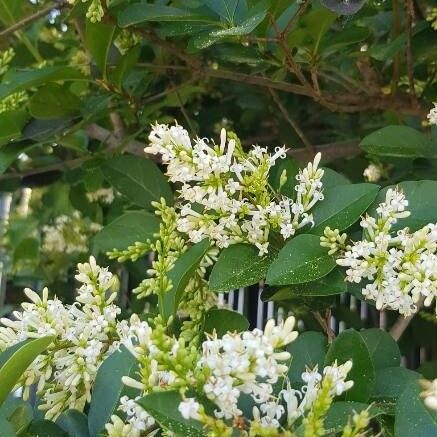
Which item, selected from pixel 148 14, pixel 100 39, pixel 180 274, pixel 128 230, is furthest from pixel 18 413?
pixel 100 39

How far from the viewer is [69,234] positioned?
6.86 ft

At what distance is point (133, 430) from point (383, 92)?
1002 millimetres

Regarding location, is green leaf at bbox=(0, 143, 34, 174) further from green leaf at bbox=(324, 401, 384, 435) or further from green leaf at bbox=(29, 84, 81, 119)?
green leaf at bbox=(324, 401, 384, 435)

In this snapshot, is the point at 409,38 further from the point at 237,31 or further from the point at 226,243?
the point at 226,243

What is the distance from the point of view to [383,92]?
1478 mm

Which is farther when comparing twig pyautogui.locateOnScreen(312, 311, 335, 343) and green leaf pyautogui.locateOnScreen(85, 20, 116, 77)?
green leaf pyautogui.locateOnScreen(85, 20, 116, 77)

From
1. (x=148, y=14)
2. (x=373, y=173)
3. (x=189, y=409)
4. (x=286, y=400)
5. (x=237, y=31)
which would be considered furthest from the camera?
(x=373, y=173)

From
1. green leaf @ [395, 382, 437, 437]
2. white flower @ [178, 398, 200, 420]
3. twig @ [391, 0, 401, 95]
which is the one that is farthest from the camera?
twig @ [391, 0, 401, 95]

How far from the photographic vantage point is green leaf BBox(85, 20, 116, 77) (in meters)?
1.25

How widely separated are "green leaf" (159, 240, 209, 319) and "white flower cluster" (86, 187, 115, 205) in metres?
1.08

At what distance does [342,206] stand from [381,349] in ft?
0.62

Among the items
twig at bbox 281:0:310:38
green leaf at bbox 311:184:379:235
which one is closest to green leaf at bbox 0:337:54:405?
green leaf at bbox 311:184:379:235

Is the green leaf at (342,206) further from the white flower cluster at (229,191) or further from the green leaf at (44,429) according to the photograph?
the green leaf at (44,429)

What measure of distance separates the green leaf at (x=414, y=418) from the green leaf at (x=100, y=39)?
31.8 inches
